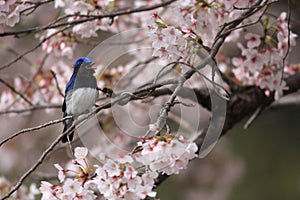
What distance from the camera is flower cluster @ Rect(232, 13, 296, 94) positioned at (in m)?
1.90

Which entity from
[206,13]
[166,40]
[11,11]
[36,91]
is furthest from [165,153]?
[36,91]

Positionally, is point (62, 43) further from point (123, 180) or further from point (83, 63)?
point (123, 180)

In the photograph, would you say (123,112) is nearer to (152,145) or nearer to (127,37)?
(127,37)

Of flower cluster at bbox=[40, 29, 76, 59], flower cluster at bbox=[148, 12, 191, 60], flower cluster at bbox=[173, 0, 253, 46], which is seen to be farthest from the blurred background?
flower cluster at bbox=[148, 12, 191, 60]

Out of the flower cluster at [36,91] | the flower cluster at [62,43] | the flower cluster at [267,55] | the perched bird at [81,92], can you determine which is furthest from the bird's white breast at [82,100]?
the flower cluster at [36,91]

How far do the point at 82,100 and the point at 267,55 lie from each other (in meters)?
0.68

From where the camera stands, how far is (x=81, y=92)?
1557 mm

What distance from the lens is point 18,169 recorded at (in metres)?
4.51

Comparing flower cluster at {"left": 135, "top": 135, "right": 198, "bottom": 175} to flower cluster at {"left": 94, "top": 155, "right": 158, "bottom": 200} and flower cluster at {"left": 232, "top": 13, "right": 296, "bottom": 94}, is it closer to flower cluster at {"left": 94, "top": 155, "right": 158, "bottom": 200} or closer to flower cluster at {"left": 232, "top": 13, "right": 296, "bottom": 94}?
flower cluster at {"left": 94, "top": 155, "right": 158, "bottom": 200}

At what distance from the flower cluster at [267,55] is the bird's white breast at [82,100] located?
598 millimetres

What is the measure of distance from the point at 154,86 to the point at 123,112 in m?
1.17

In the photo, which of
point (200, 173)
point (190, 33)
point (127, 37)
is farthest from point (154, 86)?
point (200, 173)

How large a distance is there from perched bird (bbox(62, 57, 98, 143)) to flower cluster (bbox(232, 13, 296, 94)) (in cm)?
57

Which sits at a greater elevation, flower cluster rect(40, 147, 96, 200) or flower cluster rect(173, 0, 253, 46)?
flower cluster rect(173, 0, 253, 46)
